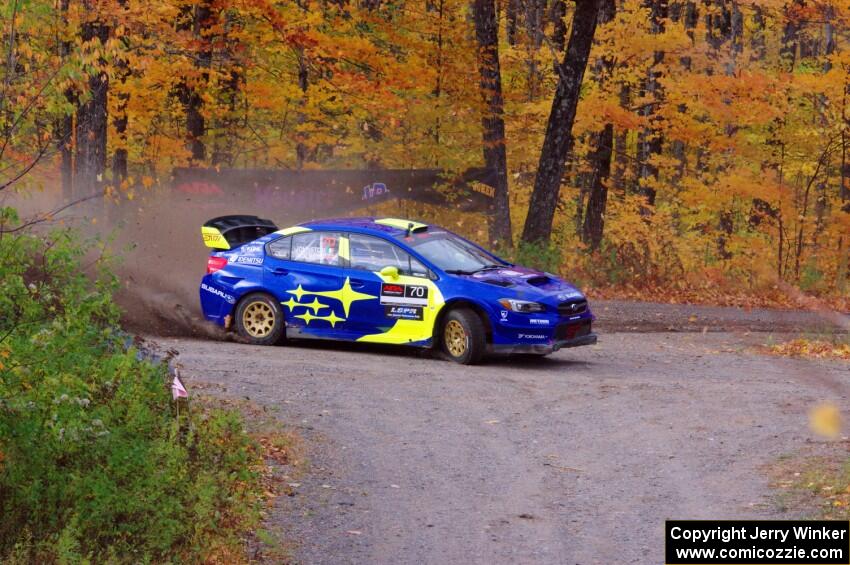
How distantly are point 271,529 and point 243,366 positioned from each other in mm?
6201

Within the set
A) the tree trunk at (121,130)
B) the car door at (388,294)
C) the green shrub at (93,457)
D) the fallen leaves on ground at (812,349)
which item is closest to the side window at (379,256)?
the car door at (388,294)

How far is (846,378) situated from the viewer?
14.0m

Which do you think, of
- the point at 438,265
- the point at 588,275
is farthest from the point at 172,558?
the point at 588,275

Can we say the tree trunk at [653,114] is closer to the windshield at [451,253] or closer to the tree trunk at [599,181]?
the tree trunk at [599,181]

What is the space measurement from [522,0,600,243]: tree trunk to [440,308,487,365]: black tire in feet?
31.3

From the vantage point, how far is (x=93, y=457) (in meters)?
6.93

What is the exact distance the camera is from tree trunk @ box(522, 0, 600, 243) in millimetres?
23281

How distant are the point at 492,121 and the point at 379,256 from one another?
12895 millimetres

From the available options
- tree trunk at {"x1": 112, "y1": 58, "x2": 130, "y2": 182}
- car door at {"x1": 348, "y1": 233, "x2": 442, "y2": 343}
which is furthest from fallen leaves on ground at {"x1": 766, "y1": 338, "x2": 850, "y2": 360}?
tree trunk at {"x1": 112, "y1": 58, "x2": 130, "y2": 182}

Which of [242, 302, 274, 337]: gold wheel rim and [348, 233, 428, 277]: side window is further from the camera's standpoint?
[242, 302, 274, 337]: gold wheel rim

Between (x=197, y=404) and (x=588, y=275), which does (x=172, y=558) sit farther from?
(x=588, y=275)
